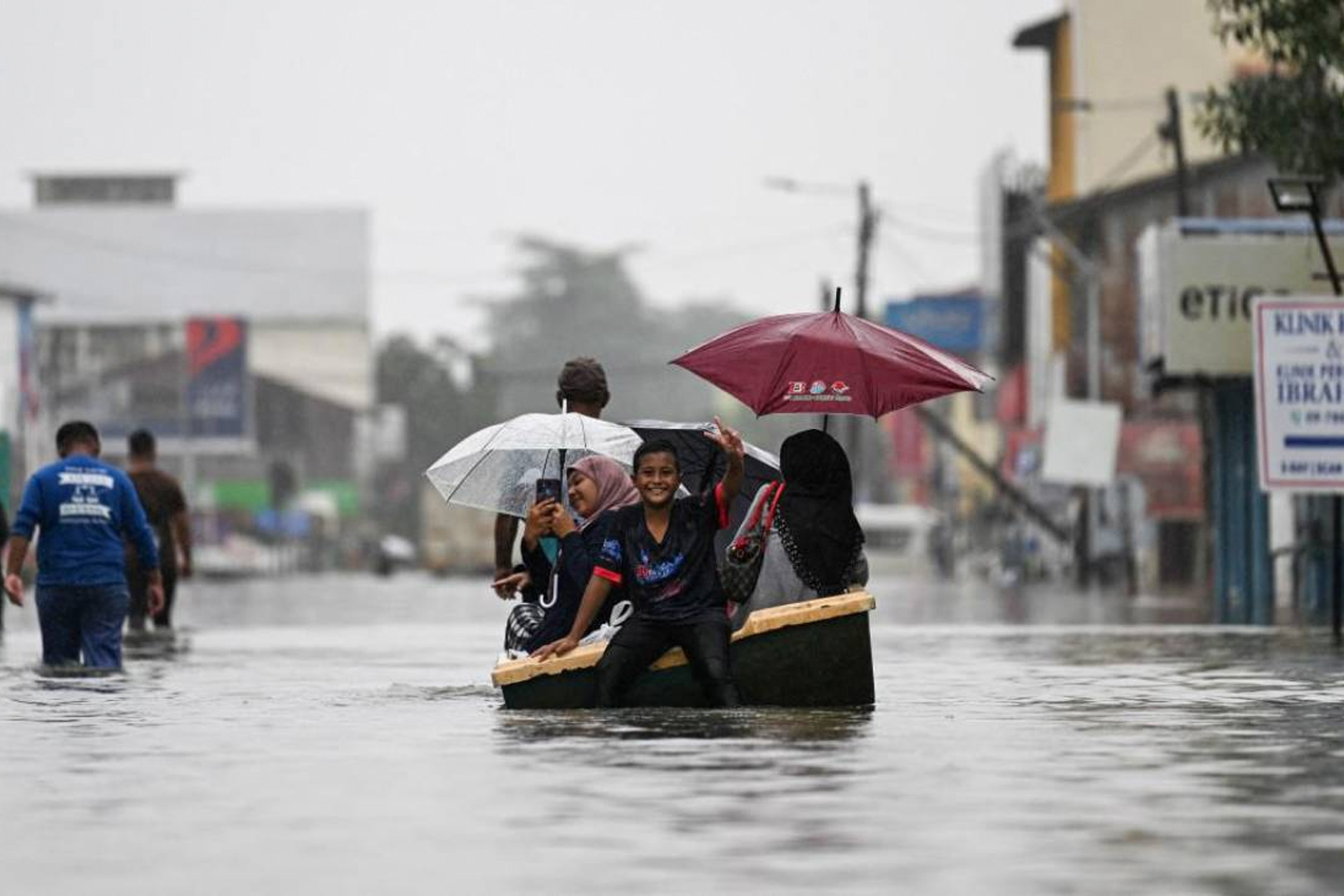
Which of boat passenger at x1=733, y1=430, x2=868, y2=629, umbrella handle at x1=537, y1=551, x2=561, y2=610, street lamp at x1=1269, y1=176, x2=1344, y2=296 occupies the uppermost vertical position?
street lamp at x1=1269, y1=176, x2=1344, y2=296

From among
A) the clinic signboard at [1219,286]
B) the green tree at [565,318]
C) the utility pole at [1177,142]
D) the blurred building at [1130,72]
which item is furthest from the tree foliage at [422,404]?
the clinic signboard at [1219,286]

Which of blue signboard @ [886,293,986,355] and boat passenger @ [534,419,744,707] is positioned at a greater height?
blue signboard @ [886,293,986,355]

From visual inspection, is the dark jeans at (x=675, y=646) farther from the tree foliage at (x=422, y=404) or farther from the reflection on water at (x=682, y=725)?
the tree foliage at (x=422, y=404)

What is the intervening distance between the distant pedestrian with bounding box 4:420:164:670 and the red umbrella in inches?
183

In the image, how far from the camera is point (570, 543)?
15711 mm

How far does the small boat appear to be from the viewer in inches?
618

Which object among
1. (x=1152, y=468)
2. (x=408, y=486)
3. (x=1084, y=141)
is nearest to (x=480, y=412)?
(x=408, y=486)

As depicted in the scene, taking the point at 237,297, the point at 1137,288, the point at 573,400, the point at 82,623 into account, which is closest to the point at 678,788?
the point at 573,400

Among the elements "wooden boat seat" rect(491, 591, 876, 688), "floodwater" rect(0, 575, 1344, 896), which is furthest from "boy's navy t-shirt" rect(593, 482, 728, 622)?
"floodwater" rect(0, 575, 1344, 896)

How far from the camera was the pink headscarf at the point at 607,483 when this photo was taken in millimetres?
15867

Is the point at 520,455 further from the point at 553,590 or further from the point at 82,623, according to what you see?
the point at 82,623

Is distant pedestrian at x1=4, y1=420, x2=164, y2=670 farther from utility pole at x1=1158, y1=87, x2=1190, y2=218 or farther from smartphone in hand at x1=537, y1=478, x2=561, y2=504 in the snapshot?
utility pole at x1=1158, y1=87, x2=1190, y2=218

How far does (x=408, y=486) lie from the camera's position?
522 feet

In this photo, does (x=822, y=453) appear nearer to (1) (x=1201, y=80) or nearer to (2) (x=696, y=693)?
(2) (x=696, y=693)
